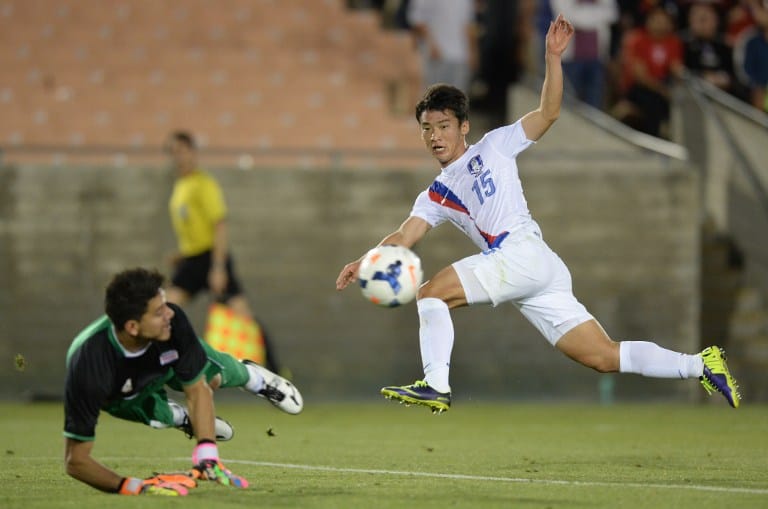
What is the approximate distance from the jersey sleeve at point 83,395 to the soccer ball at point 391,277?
165 centimetres

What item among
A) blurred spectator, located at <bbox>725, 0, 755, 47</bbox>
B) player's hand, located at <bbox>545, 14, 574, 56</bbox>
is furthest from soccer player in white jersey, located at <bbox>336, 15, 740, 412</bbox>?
blurred spectator, located at <bbox>725, 0, 755, 47</bbox>

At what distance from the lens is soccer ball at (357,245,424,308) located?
7.58 meters

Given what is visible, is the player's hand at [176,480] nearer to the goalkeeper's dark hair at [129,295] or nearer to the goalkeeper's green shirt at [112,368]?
the goalkeeper's green shirt at [112,368]

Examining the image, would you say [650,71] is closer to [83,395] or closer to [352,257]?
[352,257]

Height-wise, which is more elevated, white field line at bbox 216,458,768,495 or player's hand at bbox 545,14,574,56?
player's hand at bbox 545,14,574,56

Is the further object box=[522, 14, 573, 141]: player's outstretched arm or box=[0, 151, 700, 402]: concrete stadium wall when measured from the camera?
box=[0, 151, 700, 402]: concrete stadium wall

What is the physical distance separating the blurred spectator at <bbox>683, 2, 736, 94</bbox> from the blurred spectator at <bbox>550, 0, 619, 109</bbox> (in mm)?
1095

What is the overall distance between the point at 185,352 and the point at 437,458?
270 centimetres

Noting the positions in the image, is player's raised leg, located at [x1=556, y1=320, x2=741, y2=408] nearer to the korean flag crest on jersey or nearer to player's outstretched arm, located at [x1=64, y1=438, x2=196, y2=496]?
the korean flag crest on jersey

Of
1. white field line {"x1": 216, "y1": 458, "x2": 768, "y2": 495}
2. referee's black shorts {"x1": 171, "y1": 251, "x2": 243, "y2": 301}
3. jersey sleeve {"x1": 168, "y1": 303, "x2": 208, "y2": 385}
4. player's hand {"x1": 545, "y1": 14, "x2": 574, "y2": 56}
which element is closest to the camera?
jersey sleeve {"x1": 168, "y1": 303, "x2": 208, "y2": 385}

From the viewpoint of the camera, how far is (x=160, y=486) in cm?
670

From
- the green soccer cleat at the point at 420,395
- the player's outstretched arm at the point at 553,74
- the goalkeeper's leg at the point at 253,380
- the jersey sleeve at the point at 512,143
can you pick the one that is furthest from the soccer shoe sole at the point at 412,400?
the player's outstretched arm at the point at 553,74

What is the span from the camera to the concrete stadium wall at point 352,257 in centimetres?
1561

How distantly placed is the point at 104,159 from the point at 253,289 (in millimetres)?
2404
